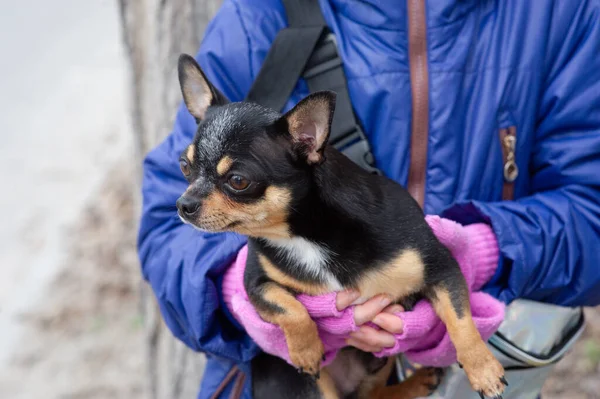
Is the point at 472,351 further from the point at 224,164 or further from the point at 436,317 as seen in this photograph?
the point at 224,164

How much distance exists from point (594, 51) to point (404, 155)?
566mm

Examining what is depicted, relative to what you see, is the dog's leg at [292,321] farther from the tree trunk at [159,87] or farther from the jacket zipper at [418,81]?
the tree trunk at [159,87]

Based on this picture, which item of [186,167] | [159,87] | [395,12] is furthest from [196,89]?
[159,87]

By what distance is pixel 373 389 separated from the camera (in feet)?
7.08

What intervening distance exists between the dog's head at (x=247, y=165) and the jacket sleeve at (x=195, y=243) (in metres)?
0.33

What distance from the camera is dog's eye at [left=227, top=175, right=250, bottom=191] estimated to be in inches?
65.1

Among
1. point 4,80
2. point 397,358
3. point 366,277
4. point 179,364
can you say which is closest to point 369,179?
point 366,277

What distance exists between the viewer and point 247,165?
165 cm

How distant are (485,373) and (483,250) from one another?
13.3 inches

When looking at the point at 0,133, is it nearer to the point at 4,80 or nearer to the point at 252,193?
the point at 4,80

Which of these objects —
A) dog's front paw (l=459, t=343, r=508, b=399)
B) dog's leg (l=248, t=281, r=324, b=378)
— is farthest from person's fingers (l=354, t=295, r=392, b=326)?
dog's front paw (l=459, t=343, r=508, b=399)

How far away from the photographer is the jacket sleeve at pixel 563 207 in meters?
1.95

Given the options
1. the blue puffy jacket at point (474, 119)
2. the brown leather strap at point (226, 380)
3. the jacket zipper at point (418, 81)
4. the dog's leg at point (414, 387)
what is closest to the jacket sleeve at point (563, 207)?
the blue puffy jacket at point (474, 119)

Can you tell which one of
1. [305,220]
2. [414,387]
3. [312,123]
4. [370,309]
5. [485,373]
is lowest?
[414,387]
